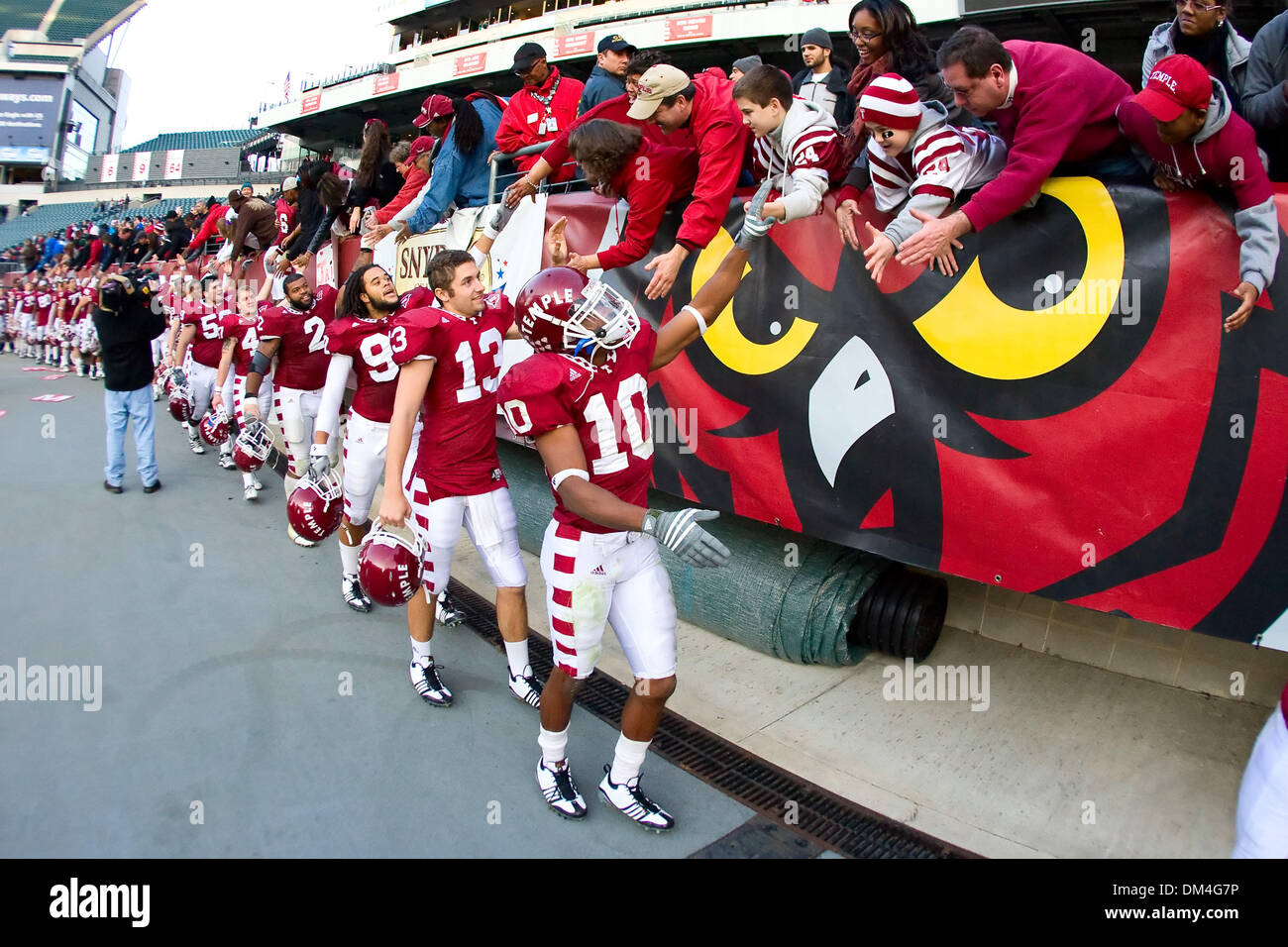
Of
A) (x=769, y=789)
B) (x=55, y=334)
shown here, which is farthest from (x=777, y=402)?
(x=55, y=334)

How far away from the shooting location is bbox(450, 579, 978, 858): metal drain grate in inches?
124

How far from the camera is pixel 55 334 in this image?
20453mm

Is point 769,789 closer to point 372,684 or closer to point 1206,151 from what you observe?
point 372,684

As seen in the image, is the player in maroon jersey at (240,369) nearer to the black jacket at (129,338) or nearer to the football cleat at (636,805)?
the black jacket at (129,338)

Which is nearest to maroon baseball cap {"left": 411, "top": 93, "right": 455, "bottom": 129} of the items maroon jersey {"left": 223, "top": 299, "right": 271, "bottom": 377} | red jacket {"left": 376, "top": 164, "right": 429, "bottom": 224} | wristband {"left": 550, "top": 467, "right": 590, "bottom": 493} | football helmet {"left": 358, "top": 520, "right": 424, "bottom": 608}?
red jacket {"left": 376, "top": 164, "right": 429, "bottom": 224}

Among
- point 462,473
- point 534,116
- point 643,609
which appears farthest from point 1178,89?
point 534,116

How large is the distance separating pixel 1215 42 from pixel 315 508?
191 inches

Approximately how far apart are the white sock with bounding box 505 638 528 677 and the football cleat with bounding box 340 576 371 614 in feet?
5.05

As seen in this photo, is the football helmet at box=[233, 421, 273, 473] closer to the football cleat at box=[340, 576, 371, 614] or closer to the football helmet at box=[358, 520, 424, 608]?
the football cleat at box=[340, 576, 371, 614]

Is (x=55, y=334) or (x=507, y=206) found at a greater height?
(x=507, y=206)

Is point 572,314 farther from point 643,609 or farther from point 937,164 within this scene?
point 937,164

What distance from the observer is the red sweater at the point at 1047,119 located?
3.13m

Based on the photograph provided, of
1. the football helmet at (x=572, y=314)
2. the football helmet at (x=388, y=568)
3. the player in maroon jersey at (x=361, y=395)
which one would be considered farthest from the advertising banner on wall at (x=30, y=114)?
the football helmet at (x=572, y=314)
